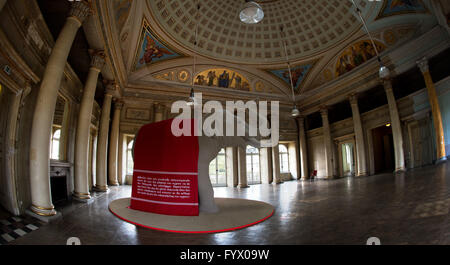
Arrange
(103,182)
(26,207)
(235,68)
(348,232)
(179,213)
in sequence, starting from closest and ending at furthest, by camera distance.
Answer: (348,232)
(179,213)
(26,207)
(103,182)
(235,68)

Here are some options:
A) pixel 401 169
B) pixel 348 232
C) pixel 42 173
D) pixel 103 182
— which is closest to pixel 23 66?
pixel 42 173

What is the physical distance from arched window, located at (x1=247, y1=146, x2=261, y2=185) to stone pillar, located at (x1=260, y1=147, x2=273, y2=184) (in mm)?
1011

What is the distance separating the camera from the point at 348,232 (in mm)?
2566

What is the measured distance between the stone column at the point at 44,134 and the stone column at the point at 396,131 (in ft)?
43.8

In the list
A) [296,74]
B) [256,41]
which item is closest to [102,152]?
[256,41]

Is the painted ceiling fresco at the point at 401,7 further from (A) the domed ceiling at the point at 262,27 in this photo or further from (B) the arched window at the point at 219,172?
(B) the arched window at the point at 219,172

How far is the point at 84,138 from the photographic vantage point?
6.80m

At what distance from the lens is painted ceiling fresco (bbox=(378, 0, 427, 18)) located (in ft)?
32.3

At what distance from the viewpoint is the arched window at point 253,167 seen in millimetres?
16406

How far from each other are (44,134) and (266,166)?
13.0 metres

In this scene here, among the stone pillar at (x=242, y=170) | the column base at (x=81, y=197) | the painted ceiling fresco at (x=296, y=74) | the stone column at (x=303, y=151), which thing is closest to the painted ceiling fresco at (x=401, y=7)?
the painted ceiling fresco at (x=296, y=74)

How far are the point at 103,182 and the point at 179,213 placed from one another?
6.62m

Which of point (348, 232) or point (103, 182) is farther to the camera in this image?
point (103, 182)
